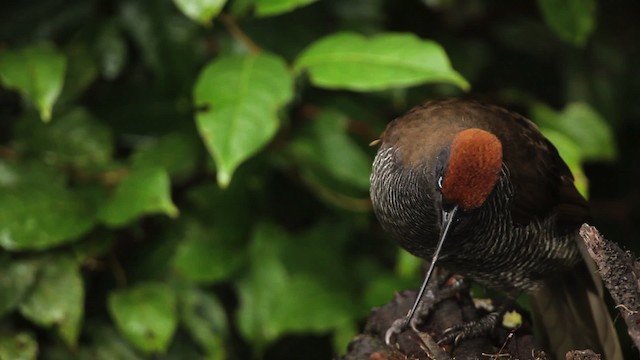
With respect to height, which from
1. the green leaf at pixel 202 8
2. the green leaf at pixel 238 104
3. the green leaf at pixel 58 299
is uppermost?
the green leaf at pixel 202 8

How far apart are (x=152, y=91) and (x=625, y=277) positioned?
94.2 inches

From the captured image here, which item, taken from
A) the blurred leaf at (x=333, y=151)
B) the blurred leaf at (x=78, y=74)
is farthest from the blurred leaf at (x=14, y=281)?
the blurred leaf at (x=333, y=151)

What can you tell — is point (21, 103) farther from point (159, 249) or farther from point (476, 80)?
point (476, 80)

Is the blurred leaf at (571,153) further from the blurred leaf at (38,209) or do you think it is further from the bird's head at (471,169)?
the blurred leaf at (38,209)

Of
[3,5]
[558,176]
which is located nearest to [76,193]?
[3,5]

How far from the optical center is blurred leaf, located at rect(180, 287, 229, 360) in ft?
13.6

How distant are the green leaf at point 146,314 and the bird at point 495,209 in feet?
3.77

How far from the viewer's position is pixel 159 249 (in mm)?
4160

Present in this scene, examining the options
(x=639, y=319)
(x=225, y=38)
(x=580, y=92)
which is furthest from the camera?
(x=580, y=92)

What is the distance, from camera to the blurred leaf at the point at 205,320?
414cm

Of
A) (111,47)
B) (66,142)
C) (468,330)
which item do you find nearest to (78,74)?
(111,47)

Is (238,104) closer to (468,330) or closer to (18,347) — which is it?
(468,330)

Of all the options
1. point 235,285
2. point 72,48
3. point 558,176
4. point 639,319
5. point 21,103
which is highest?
point 639,319

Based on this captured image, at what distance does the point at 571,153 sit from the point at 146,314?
1.62m
